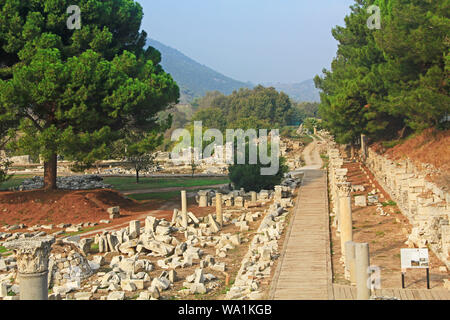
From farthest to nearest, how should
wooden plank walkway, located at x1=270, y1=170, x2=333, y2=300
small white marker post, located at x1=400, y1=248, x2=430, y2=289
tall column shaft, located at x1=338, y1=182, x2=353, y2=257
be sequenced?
tall column shaft, located at x1=338, y1=182, x2=353, y2=257 < small white marker post, located at x1=400, y1=248, x2=430, y2=289 < wooden plank walkway, located at x1=270, y1=170, x2=333, y2=300

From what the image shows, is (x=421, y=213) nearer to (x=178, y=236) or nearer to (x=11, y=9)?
(x=178, y=236)

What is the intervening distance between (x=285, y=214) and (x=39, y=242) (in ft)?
49.1

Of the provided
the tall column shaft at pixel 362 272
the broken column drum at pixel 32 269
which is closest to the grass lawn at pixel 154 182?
the broken column drum at pixel 32 269

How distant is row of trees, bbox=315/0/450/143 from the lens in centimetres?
2834

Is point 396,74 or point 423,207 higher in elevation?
point 396,74

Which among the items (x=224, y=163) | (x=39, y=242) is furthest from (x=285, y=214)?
(x=224, y=163)

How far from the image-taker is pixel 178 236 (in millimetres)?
24281

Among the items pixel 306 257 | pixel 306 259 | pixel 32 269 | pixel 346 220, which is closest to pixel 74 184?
pixel 306 257

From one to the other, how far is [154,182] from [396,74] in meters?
25.9

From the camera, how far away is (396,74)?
107 feet

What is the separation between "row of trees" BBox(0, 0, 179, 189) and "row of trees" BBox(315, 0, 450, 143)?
13.5m

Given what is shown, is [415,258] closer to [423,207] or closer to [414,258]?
[414,258]

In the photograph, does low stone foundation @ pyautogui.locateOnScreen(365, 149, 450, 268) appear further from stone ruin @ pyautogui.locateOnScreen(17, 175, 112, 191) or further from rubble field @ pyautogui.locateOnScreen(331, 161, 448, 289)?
stone ruin @ pyautogui.locateOnScreen(17, 175, 112, 191)

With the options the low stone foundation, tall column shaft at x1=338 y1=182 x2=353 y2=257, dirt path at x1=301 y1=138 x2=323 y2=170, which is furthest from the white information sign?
dirt path at x1=301 y1=138 x2=323 y2=170
